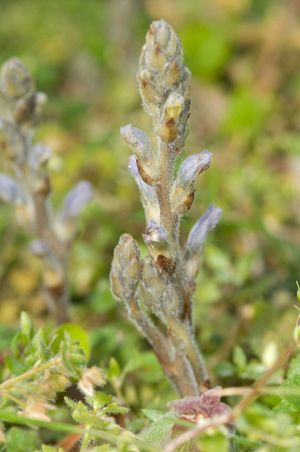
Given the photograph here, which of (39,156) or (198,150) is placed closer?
(39,156)

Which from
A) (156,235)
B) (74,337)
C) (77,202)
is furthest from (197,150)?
(156,235)

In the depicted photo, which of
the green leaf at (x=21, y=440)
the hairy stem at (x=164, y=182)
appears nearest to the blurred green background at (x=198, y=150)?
the green leaf at (x=21, y=440)

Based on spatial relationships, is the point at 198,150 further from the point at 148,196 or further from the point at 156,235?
the point at 156,235

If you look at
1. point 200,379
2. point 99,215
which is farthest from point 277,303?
point 99,215

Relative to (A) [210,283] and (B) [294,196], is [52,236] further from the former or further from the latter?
(B) [294,196]

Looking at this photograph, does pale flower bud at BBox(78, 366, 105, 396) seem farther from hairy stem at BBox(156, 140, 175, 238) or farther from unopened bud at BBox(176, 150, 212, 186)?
unopened bud at BBox(176, 150, 212, 186)

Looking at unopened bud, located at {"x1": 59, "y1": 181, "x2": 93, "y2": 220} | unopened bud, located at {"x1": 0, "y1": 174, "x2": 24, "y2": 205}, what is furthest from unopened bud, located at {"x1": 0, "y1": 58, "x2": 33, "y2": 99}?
unopened bud, located at {"x1": 59, "y1": 181, "x2": 93, "y2": 220}

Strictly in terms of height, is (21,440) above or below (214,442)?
above
